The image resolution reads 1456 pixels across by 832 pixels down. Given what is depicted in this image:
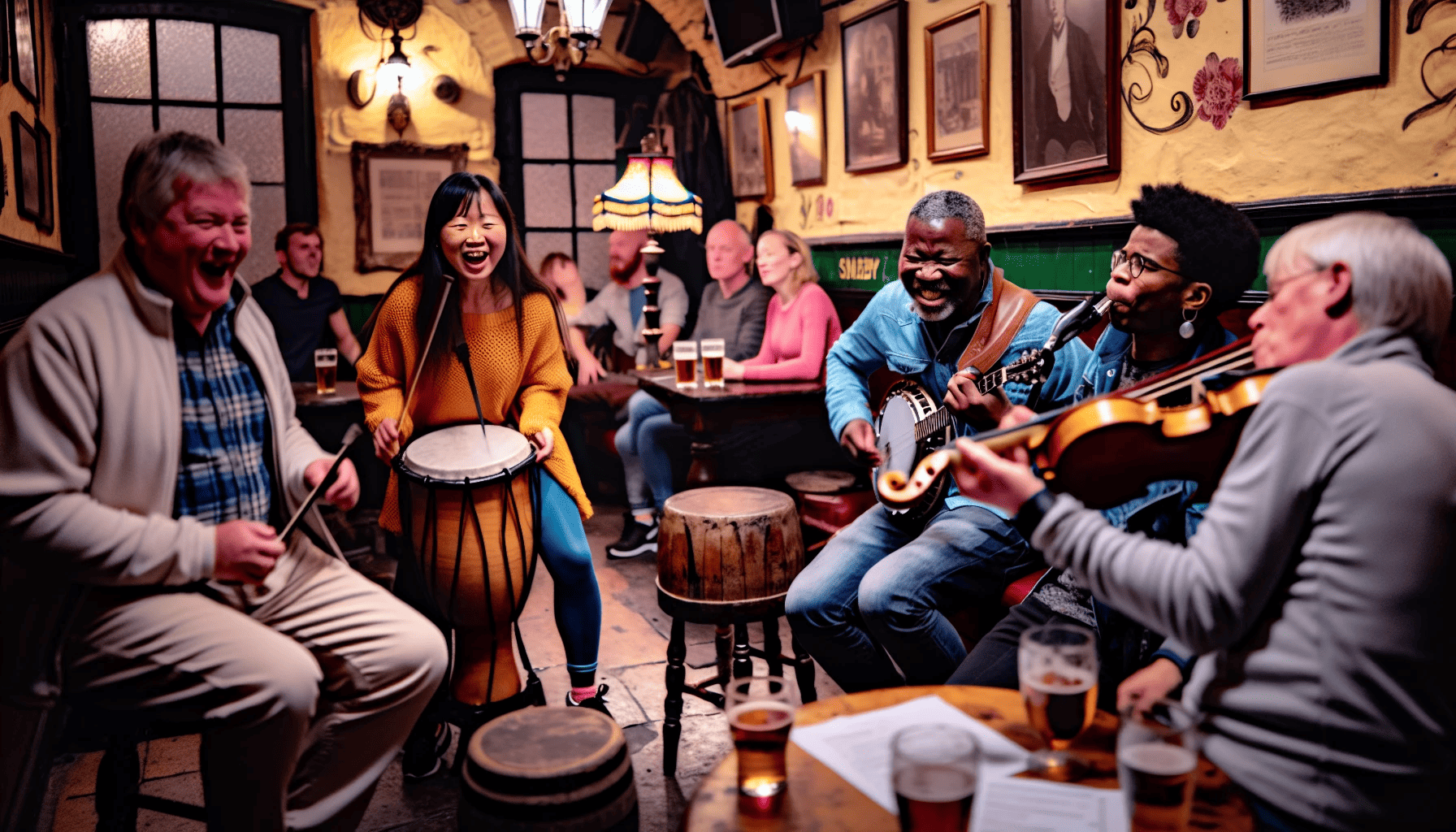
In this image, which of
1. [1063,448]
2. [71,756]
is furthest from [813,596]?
[71,756]

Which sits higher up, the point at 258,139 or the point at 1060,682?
the point at 258,139

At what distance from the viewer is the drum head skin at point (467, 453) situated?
251 centimetres

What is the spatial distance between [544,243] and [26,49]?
3.24m

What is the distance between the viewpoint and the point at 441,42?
257 inches

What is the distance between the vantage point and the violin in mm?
1399

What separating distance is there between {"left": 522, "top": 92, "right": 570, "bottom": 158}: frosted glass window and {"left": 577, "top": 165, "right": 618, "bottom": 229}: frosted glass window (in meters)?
0.19

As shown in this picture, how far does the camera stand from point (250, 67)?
6.21m

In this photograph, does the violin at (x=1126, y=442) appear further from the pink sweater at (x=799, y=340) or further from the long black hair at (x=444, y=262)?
the pink sweater at (x=799, y=340)

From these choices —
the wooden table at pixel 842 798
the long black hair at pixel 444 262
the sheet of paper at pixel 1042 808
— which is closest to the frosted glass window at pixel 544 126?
the long black hair at pixel 444 262

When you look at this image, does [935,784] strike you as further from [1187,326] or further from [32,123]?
[32,123]

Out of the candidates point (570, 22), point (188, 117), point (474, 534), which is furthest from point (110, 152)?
point (474, 534)

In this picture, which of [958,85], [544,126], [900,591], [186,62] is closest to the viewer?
[900,591]

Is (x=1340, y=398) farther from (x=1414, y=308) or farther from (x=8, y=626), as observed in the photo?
(x=8, y=626)

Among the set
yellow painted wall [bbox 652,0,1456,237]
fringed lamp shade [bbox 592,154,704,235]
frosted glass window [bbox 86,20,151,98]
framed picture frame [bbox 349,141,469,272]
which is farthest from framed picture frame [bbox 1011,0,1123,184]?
frosted glass window [bbox 86,20,151,98]
